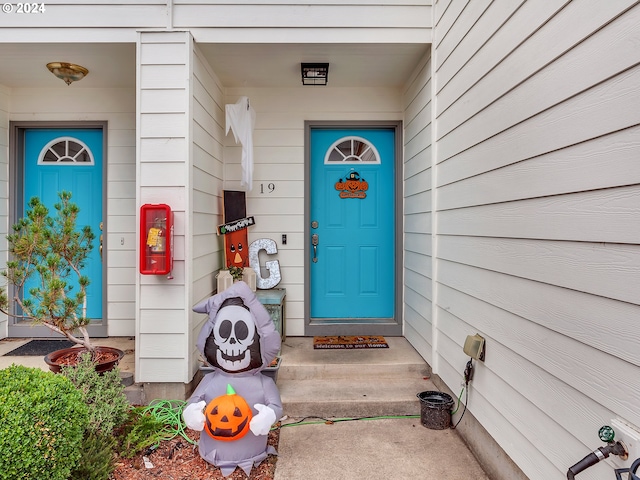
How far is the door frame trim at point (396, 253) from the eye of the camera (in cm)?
380

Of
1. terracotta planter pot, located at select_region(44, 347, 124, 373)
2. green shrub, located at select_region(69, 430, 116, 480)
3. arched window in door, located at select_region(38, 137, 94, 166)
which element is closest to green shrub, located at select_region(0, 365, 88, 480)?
green shrub, located at select_region(69, 430, 116, 480)

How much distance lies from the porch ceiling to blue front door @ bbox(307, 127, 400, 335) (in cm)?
56

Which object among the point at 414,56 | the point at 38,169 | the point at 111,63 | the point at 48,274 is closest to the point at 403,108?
the point at 414,56

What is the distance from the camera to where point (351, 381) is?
300cm

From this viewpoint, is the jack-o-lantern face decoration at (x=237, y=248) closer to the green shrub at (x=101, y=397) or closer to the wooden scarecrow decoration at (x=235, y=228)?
the wooden scarecrow decoration at (x=235, y=228)

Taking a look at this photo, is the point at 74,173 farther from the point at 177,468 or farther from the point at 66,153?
the point at 177,468

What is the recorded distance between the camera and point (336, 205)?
3.92 metres

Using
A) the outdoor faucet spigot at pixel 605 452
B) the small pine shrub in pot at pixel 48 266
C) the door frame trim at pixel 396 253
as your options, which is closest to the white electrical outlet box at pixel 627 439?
the outdoor faucet spigot at pixel 605 452

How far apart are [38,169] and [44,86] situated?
76 centimetres

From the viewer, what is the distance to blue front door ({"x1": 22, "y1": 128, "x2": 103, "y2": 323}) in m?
3.87

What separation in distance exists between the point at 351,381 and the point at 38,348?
2674mm

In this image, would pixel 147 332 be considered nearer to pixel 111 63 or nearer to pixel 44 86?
pixel 111 63

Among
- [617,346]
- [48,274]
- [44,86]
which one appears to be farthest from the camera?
[44,86]

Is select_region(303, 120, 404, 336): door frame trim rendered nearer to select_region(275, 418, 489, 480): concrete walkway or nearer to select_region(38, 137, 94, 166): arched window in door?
select_region(275, 418, 489, 480): concrete walkway
